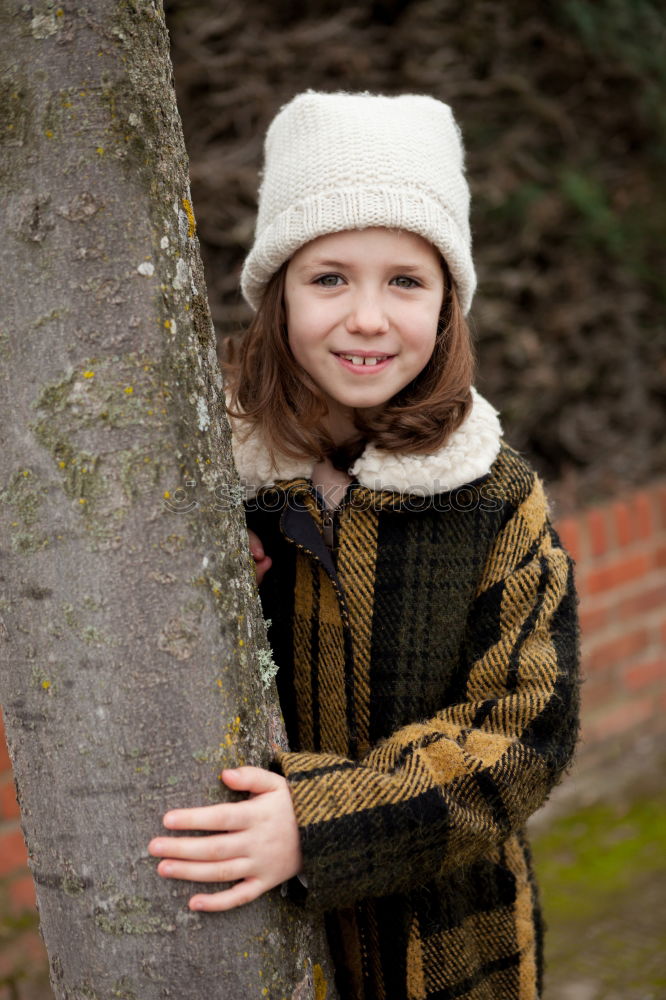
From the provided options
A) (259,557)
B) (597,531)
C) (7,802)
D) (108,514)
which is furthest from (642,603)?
(108,514)

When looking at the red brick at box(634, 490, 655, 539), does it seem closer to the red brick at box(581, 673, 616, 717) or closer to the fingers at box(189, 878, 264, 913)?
the red brick at box(581, 673, 616, 717)

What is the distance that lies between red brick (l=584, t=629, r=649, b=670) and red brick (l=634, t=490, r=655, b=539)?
1.26ft

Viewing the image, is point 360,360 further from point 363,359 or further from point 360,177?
point 360,177

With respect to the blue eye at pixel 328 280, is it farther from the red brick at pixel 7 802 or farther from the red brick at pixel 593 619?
the red brick at pixel 593 619

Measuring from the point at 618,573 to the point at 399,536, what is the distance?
7.72ft

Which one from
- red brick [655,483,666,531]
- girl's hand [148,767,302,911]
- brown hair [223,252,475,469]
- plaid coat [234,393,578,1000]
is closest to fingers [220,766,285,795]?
girl's hand [148,767,302,911]

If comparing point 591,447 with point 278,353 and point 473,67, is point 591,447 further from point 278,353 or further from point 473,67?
point 278,353

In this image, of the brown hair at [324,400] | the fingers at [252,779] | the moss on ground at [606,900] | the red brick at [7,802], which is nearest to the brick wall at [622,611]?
the moss on ground at [606,900]

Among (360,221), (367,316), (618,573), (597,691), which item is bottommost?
(597,691)

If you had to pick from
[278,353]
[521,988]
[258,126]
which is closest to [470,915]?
[521,988]

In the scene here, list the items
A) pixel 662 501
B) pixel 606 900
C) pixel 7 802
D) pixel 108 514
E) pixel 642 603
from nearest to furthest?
pixel 108 514 → pixel 7 802 → pixel 606 900 → pixel 642 603 → pixel 662 501

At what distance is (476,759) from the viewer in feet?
4.33

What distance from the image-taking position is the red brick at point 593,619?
11.5ft

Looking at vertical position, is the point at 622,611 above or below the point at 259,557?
below
